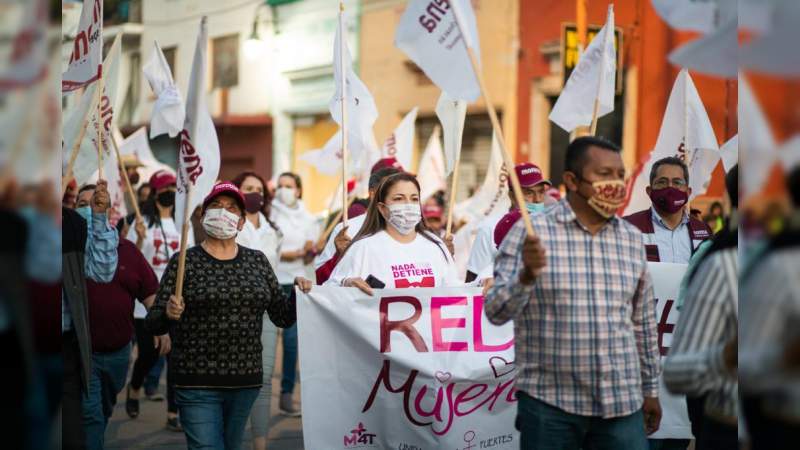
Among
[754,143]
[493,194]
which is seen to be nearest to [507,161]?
[754,143]

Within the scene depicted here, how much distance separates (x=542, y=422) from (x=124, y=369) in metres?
3.21

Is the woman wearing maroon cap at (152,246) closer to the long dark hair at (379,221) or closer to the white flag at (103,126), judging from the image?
the white flag at (103,126)

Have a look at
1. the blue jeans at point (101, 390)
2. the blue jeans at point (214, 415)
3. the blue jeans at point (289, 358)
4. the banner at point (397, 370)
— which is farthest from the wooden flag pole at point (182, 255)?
the blue jeans at point (289, 358)

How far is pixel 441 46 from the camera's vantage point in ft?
17.5

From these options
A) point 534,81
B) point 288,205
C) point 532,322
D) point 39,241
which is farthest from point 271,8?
point 39,241

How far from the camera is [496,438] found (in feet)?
20.9

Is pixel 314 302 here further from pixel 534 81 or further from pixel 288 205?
pixel 534 81

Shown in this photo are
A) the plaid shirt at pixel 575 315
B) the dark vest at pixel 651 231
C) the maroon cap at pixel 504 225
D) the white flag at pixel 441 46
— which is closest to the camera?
the plaid shirt at pixel 575 315

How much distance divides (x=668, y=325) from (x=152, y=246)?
4.52 metres

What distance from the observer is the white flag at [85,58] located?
239 inches

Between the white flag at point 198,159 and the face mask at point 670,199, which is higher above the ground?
the white flag at point 198,159

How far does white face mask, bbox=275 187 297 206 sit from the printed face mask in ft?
24.5

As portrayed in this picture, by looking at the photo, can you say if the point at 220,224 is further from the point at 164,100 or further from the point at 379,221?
the point at 164,100

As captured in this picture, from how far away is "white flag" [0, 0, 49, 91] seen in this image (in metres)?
2.21
